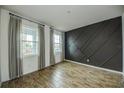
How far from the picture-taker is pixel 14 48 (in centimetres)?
289

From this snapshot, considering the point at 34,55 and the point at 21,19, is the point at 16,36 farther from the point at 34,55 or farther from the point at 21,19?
the point at 34,55

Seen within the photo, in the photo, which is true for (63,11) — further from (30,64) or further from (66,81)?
(30,64)

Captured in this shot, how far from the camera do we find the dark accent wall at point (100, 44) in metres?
3.66

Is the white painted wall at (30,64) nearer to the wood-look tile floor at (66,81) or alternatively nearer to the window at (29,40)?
the window at (29,40)

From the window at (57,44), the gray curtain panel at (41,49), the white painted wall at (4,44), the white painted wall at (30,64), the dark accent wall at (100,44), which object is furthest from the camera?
the window at (57,44)

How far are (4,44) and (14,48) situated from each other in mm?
331

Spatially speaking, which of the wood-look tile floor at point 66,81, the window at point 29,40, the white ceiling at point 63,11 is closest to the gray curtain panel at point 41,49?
the window at point 29,40

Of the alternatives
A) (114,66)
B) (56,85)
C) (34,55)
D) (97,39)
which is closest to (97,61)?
(114,66)

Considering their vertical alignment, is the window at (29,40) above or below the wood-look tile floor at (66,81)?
above

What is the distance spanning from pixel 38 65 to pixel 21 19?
205 centimetres

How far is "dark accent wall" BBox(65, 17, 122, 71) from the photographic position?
12.0ft

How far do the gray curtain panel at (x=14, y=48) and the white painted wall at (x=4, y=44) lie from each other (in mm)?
111

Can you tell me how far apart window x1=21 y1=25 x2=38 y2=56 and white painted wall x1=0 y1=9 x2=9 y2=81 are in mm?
712

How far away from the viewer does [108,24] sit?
3949 millimetres
